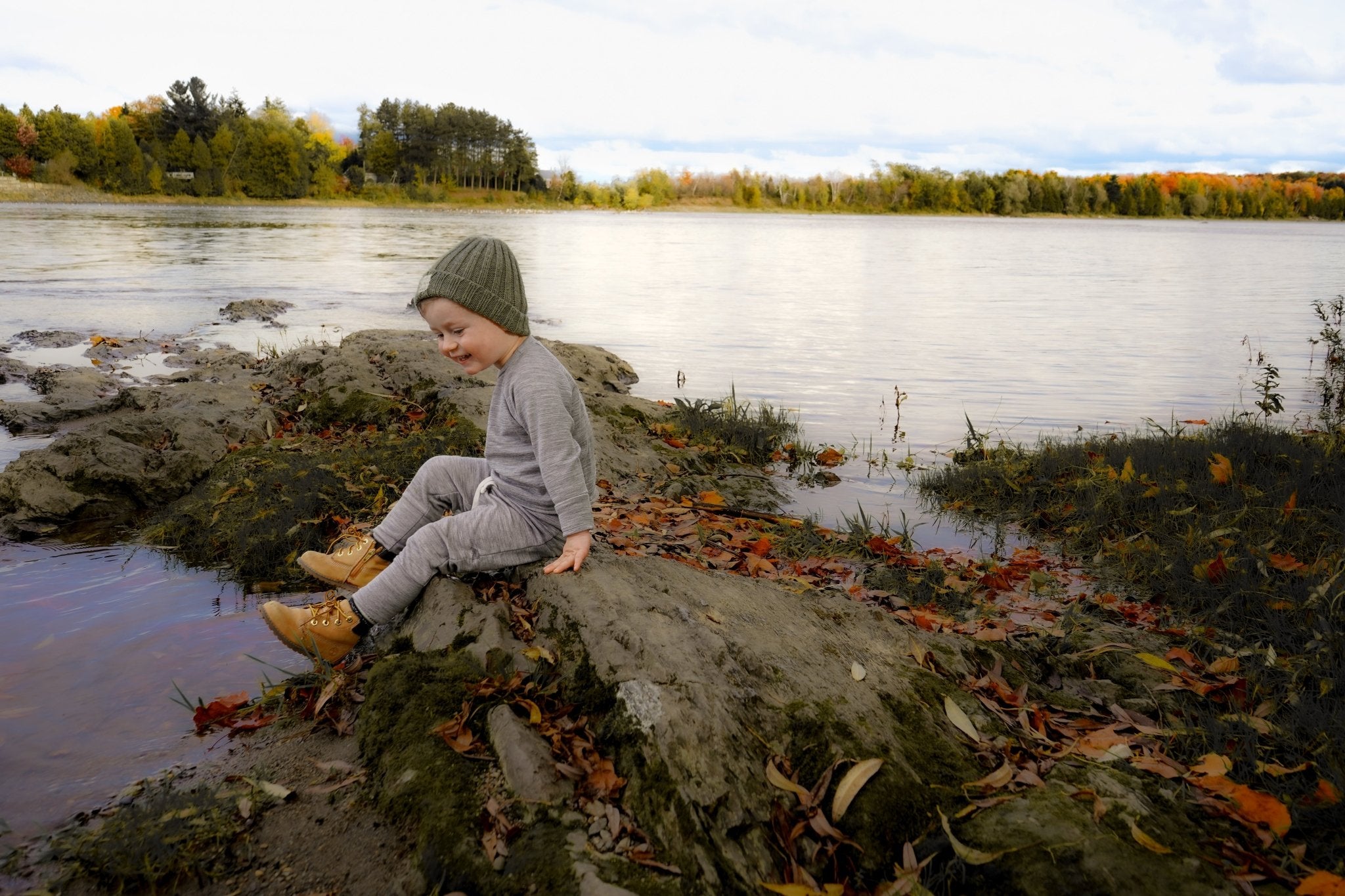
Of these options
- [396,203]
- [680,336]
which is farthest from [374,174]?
[680,336]

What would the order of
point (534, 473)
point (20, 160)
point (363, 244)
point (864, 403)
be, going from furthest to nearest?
1. point (20, 160)
2. point (363, 244)
3. point (864, 403)
4. point (534, 473)

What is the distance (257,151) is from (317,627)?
345 feet

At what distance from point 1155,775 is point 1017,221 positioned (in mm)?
109855

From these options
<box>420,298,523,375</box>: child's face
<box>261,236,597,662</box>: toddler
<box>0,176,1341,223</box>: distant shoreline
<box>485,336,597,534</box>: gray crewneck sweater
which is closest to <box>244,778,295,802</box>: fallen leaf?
<box>261,236,597,662</box>: toddler

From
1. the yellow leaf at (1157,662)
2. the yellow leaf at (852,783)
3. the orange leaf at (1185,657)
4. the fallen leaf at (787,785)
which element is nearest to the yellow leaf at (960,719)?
the yellow leaf at (852,783)

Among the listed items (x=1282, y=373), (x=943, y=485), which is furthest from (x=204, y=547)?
(x=1282, y=373)

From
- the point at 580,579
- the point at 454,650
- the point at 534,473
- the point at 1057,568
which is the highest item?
the point at 534,473

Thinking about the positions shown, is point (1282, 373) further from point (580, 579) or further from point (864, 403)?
point (580, 579)

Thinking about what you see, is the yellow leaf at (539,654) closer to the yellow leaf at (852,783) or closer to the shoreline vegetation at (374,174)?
the yellow leaf at (852,783)

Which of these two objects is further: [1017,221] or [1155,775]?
[1017,221]

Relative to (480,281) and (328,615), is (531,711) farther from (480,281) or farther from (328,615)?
(480,281)

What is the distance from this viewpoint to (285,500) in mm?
5688

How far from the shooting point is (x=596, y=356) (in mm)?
11789

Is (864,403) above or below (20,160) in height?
below
